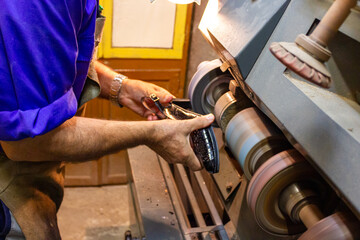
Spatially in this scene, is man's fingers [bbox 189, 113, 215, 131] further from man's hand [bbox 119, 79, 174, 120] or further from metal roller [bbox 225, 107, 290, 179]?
man's hand [bbox 119, 79, 174, 120]

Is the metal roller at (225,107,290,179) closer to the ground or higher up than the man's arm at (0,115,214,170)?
higher up

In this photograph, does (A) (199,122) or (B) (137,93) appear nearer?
(A) (199,122)

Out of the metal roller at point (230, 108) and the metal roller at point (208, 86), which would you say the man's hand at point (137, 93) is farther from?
the metal roller at point (230, 108)

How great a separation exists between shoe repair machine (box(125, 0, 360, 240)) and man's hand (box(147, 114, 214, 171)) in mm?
85

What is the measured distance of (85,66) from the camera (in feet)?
3.44

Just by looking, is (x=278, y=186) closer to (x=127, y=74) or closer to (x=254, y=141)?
(x=254, y=141)

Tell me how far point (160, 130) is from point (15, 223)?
0.51 m

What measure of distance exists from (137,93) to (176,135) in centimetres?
46

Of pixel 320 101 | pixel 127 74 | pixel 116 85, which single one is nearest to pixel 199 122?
pixel 320 101

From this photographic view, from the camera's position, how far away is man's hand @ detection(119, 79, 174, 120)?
1.43 m

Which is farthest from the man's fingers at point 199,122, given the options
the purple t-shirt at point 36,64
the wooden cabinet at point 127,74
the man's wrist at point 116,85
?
the wooden cabinet at point 127,74

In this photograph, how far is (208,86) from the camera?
1288 mm

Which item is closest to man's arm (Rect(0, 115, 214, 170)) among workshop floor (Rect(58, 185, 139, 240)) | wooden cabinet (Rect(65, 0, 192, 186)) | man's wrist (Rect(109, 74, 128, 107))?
man's wrist (Rect(109, 74, 128, 107))

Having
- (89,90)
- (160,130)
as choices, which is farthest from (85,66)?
(160,130)
